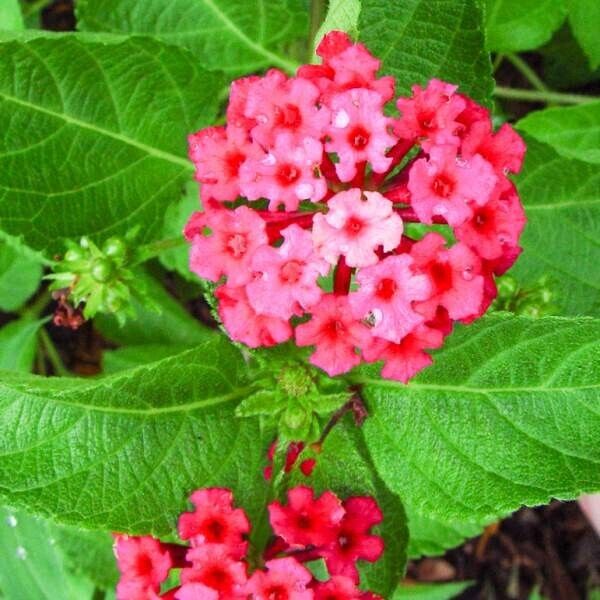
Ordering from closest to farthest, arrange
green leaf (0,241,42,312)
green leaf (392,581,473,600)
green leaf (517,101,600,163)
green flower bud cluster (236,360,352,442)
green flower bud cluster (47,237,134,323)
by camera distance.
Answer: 1. green flower bud cluster (236,360,352,442)
2. green flower bud cluster (47,237,134,323)
3. green leaf (517,101,600,163)
4. green leaf (0,241,42,312)
5. green leaf (392,581,473,600)

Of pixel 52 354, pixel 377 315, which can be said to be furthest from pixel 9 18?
pixel 377 315

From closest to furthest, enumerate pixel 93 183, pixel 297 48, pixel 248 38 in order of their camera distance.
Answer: pixel 93 183, pixel 248 38, pixel 297 48

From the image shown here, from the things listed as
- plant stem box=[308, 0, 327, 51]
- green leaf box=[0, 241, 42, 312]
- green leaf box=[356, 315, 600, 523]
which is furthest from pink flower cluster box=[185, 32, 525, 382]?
green leaf box=[0, 241, 42, 312]

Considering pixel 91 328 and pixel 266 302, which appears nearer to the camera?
pixel 266 302

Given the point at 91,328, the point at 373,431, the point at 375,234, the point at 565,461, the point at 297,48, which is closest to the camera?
the point at 375,234

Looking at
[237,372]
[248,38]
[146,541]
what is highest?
[248,38]

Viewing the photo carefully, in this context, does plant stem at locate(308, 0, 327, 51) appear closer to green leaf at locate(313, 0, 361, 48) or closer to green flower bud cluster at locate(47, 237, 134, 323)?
green leaf at locate(313, 0, 361, 48)

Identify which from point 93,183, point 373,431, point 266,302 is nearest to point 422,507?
point 373,431

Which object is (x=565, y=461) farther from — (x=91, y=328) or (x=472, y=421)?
(x=91, y=328)
